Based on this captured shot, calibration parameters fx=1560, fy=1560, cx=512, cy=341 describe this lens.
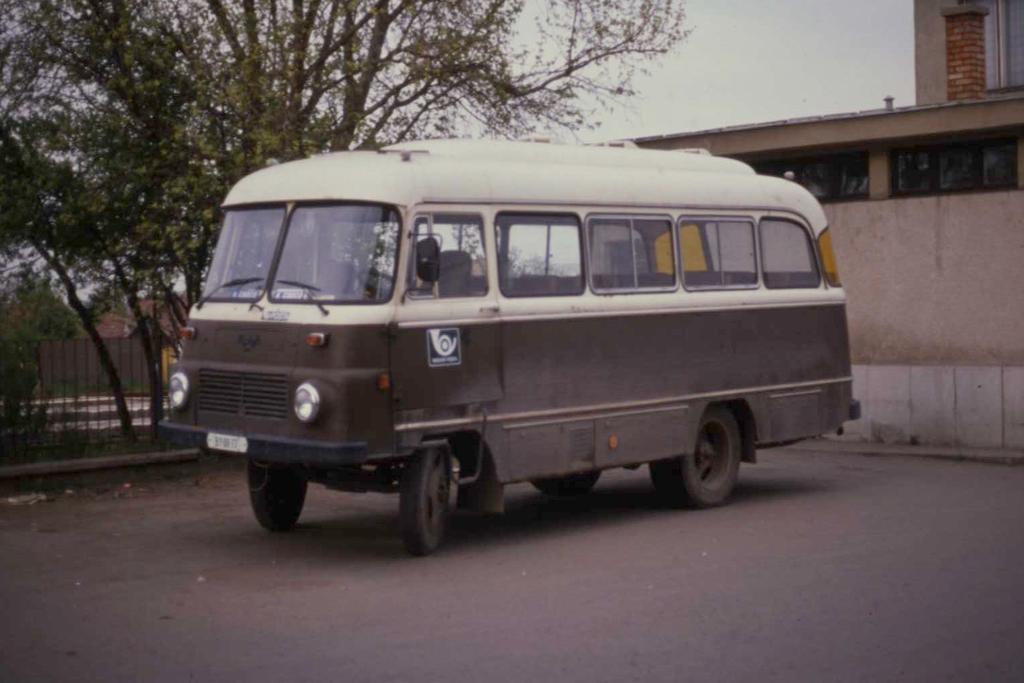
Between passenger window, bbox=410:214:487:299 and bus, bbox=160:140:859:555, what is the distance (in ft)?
0.06

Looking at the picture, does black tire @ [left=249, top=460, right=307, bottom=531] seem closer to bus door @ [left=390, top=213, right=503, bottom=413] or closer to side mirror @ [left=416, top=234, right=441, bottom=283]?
bus door @ [left=390, top=213, right=503, bottom=413]

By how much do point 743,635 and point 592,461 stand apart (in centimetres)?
412

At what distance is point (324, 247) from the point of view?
11.3 meters

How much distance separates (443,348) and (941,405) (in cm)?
977

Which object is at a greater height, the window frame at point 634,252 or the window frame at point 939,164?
the window frame at point 939,164

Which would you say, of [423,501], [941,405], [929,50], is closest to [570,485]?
[423,501]

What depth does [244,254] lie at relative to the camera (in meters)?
11.9

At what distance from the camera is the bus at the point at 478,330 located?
435 inches

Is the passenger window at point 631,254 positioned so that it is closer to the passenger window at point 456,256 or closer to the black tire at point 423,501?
the passenger window at point 456,256

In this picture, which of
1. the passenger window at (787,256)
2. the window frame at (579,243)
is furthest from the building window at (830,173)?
the window frame at (579,243)

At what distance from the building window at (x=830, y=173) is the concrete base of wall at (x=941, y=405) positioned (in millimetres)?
2694

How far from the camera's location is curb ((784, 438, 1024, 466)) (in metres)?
18.0

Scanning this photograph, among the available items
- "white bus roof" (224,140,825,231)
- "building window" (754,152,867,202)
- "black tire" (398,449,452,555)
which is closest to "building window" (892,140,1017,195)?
"building window" (754,152,867,202)

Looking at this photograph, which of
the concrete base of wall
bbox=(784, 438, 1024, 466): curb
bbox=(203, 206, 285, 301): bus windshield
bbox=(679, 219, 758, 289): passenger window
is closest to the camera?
bbox=(203, 206, 285, 301): bus windshield
